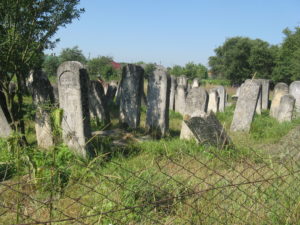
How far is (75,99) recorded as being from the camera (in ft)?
16.8

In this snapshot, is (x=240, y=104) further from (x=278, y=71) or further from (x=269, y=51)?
(x=269, y=51)

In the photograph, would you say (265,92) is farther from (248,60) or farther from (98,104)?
(248,60)

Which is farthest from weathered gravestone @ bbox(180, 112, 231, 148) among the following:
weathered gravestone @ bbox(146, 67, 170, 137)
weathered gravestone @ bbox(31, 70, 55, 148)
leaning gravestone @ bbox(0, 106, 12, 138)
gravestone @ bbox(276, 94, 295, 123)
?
gravestone @ bbox(276, 94, 295, 123)

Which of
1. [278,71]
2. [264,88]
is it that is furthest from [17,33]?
[278,71]

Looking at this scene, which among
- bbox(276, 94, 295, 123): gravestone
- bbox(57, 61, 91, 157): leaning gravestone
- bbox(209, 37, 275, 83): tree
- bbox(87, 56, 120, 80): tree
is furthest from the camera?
bbox(209, 37, 275, 83): tree

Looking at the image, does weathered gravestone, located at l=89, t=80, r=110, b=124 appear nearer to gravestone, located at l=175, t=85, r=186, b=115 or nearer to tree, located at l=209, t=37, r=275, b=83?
gravestone, located at l=175, t=85, r=186, b=115

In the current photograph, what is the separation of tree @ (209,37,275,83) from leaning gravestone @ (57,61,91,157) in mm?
36257

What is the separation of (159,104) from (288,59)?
3189cm

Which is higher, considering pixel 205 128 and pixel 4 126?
pixel 205 128

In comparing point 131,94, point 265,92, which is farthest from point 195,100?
point 265,92

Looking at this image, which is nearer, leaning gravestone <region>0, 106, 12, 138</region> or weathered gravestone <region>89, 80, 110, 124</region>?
leaning gravestone <region>0, 106, 12, 138</region>

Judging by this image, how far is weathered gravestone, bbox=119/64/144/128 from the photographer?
296 inches

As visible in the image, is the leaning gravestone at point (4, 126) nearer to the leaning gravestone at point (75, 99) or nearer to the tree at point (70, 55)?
the leaning gravestone at point (75, 99)

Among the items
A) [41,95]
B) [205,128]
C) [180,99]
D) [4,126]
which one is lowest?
[180,99]
